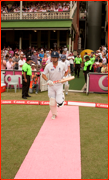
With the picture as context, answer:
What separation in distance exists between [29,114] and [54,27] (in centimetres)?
1715

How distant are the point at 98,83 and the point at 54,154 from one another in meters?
7.92

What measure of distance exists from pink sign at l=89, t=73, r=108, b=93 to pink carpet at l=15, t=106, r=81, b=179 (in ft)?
17.7

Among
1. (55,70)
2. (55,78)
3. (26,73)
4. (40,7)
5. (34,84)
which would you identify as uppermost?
(40,7)

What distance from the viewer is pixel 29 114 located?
317 inches

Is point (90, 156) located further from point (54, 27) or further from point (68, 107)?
point (54, 27)

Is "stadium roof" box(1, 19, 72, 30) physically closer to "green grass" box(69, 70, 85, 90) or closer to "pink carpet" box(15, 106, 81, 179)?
"green grass" box(69, 70, 85, 90)

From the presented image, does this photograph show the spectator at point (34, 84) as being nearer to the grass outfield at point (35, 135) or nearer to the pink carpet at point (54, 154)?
the grass outfield at point (35, 135)

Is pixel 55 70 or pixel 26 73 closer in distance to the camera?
pixel 55 70

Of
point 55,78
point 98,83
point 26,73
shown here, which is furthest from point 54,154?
point 98,83

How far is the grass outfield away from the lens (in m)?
4.27

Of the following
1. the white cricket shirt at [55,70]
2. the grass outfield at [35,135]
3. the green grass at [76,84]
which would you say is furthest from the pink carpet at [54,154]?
the green grass at [76,84]

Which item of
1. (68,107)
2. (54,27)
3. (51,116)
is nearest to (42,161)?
(51,116)

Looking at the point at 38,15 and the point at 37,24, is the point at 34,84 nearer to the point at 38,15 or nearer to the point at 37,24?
the point at 37,24

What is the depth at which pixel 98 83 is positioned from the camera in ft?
39.9
